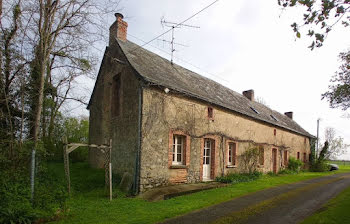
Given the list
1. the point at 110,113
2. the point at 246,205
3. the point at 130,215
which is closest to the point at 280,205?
the point at 246,205

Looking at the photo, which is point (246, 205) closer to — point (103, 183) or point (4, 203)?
point (103, 183)

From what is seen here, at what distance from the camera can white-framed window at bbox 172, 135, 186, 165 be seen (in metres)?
9.86

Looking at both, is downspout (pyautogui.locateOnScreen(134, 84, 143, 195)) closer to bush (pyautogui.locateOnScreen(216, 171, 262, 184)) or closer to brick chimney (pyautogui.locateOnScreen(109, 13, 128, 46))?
brick chimney (pyautogui.locateOnScreen(109, 13, 128, 46))

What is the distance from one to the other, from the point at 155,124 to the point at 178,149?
6.45ft

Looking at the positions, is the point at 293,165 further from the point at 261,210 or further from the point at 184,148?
the point at 261,210

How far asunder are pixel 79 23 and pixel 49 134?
10.6 meters

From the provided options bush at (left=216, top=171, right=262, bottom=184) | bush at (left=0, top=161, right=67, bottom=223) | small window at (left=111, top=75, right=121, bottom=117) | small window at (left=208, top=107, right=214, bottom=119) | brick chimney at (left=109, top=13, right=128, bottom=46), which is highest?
brick chimney at (left=109, top=13, right=128, bottom=46)

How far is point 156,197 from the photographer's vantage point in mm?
7566

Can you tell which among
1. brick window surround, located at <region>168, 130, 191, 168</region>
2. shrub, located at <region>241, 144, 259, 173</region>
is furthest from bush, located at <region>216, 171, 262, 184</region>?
brick window surround, located at <region>168, 130, 191, 168</region>

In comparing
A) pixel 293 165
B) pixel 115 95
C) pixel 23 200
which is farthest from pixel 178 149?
pixel 293 165

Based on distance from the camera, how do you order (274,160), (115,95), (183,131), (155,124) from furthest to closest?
1. (274,160)
2. (115,95)
3. (183,131)
4. (155,124)

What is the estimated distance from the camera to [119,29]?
11891 mm

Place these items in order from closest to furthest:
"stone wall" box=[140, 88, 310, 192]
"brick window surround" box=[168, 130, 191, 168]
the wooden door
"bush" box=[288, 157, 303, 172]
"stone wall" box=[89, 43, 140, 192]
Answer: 1. "stone wall" box=[140, 88, 310, 192]
2. "stone wall" box=[89, 43, 140, 192]
3. "brick window surround" box=[168, 130, 191, 168]
4. the wooden door
5. "bush" box=[288, 157, 303, 172]

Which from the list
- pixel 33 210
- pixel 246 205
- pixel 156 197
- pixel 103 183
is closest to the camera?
pixel 33 210
